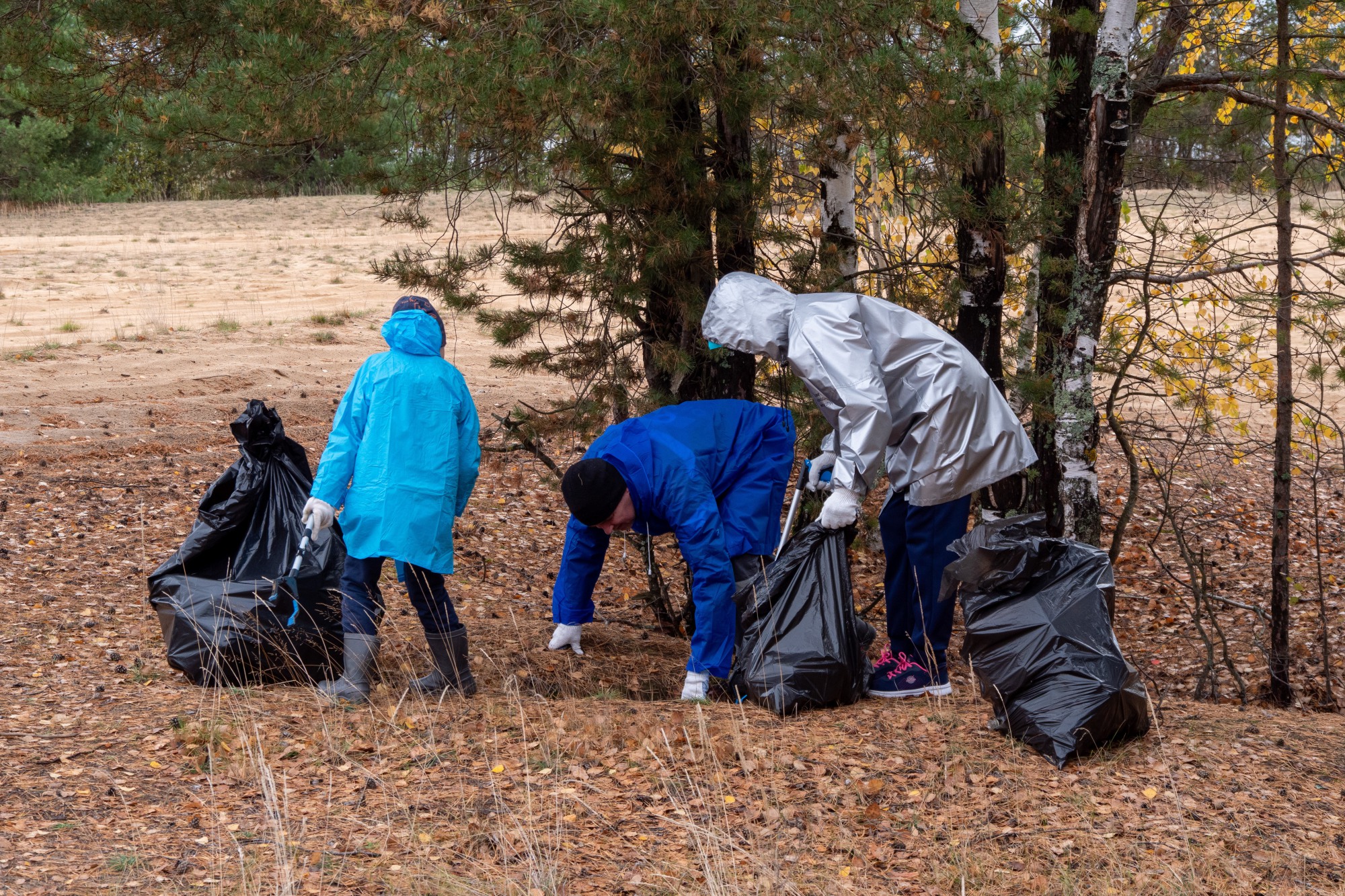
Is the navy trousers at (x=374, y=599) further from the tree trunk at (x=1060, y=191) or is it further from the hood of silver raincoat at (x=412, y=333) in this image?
the tree trunk at (x=1060, y=191)

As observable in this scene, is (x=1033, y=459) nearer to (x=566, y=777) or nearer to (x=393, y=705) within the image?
(x=566, y=777)

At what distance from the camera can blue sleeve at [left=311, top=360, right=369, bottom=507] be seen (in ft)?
12.9

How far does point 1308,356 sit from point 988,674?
324 cm

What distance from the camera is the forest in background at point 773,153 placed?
4180mm

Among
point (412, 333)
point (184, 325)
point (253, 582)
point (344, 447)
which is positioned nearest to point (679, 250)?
point (412, 333)

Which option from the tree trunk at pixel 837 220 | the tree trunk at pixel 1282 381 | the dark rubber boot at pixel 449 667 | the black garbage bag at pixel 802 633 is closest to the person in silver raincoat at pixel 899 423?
the black garbage bag at pixel 802 633

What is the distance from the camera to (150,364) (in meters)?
11.5

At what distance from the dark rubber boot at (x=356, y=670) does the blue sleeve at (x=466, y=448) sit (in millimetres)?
553

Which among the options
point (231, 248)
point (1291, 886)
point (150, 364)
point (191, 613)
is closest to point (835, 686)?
point (1291, 886)

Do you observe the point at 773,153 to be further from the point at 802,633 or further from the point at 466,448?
the point at 802,633

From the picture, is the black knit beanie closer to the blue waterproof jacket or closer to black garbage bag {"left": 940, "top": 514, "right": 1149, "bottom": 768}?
the blue waterproof jacket

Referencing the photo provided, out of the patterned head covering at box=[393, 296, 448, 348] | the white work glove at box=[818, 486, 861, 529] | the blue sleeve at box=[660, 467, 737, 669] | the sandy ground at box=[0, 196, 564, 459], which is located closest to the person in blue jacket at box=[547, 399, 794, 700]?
the blue sleeve at box=[660, 467, 737, 669]

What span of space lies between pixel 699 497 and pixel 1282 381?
10.2ft

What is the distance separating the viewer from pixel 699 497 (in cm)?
390
